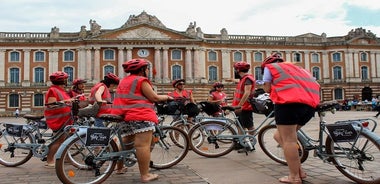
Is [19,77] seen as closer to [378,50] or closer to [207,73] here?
[207,73]

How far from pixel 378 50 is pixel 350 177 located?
2022 inches

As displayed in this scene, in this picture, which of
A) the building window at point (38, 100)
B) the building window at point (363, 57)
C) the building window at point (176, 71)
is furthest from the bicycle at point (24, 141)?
the building window at point (363, 57)

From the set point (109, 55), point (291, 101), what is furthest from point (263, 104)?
point (109, 55)

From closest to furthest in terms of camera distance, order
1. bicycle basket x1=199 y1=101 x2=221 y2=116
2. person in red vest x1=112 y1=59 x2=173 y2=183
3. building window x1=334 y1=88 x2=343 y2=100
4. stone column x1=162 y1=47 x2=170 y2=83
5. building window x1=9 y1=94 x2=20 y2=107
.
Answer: person in red vest x1=112 y1=59 x2=173 y2=183
bicycle basket x1=199 y1=101 x2=221 y2=116
building window x1=9 y1=94 x2=20 y2=107
stone column x1=162 y1=47 x2=170 y2=83
building window x1=334 y1=88 x2=343 y2=100

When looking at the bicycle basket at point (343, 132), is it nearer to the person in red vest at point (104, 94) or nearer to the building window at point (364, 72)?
the person in red vest at point (104, 94)

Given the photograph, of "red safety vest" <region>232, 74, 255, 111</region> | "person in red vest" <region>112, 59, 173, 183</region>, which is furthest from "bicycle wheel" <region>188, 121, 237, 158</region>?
"person in red vest" <region>112, 59, 173, 183</region>

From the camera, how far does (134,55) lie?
43.1 m

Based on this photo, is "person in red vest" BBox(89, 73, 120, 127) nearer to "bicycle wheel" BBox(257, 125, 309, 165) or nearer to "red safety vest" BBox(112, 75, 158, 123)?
"red safety vest" BBox(112, 75, 158, 123)

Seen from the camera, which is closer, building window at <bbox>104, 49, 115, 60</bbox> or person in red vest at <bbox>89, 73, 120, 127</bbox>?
person in red vest at <bbox>89, 73, 120, 127</bbox>

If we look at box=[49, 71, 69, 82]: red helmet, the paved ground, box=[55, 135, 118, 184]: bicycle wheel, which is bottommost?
the paved ground

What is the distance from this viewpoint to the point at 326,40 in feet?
162

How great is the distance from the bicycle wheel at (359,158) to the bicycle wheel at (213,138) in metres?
2.20

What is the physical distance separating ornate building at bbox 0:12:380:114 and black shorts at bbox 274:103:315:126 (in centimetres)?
3709

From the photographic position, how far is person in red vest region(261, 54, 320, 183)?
4.29 metres
